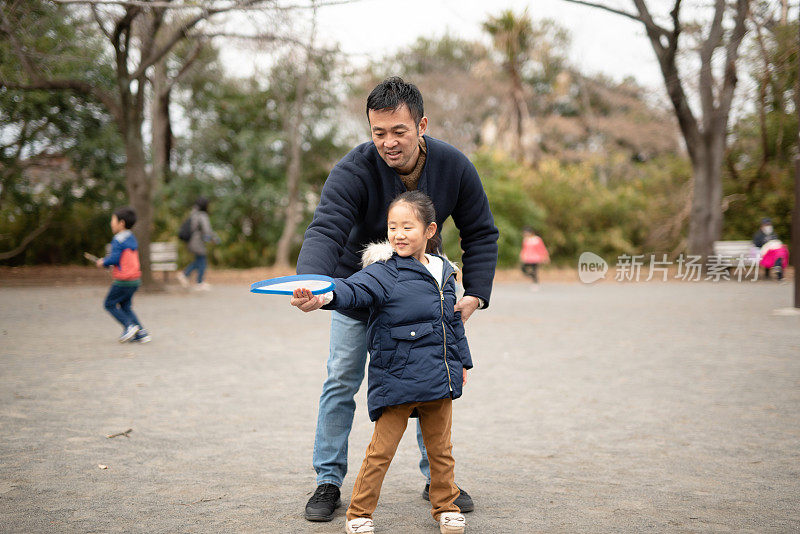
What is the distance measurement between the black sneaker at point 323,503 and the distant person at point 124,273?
558 centimetres

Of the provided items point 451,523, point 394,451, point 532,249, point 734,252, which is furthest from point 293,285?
point 734,252

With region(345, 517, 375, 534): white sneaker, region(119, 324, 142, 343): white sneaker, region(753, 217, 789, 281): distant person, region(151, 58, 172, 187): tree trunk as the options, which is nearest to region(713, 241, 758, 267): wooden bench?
region(753, 217, 789, 281): distant person

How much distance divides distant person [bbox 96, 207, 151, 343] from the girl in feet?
19.2

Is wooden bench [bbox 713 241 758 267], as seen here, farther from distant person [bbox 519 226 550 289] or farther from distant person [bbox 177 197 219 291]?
distant person [bbox 177 197 219 291]

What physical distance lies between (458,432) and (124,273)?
5.00 metres

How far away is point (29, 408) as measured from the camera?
5.18 metres

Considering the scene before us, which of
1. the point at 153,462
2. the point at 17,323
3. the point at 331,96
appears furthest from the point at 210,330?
the point at 331,96

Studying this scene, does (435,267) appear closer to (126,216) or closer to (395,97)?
(395,97)

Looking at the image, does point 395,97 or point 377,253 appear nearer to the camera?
point 395,97

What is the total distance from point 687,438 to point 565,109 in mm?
38064

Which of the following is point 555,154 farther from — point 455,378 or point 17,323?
point 455,378

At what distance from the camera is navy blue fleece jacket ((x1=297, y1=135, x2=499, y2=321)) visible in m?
3.10

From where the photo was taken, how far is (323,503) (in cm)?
321

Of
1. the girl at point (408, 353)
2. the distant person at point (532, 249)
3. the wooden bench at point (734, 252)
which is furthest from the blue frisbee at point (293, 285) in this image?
the wooden bench at point (734, 252)
